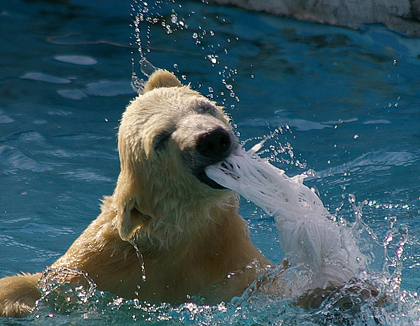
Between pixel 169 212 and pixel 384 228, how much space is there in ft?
10.5

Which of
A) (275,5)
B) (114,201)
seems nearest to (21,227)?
(114,201)

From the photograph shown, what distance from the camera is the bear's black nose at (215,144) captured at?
280 cm

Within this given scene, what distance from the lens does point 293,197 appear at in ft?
9.83

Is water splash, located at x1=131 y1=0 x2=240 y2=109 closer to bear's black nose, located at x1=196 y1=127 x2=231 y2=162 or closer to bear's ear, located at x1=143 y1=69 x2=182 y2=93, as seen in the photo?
bear's ear, located at x1=143 y1=69 x2=182 y2=93

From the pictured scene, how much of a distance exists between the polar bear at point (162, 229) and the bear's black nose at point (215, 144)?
0.17 m

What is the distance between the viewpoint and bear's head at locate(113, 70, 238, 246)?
9.64 feet

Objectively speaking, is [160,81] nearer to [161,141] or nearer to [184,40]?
[161,141]

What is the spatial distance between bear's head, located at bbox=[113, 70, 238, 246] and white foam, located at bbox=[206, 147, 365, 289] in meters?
0.14

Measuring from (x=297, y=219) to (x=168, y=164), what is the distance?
795 mm

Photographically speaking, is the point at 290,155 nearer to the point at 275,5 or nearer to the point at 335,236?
the point at 275,5

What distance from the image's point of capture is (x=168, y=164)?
3137 mm

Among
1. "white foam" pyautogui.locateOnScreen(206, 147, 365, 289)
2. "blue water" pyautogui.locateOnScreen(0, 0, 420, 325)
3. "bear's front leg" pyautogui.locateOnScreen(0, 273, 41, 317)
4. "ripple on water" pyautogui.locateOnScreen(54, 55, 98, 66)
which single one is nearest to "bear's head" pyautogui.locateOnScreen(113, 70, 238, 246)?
"white foam" pyautogui.locateOnScreen(206, 147, 365, 289)

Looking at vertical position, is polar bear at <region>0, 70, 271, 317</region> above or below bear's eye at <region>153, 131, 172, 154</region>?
below

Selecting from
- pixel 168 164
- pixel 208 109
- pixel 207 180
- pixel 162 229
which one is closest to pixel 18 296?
pixel 162 229
